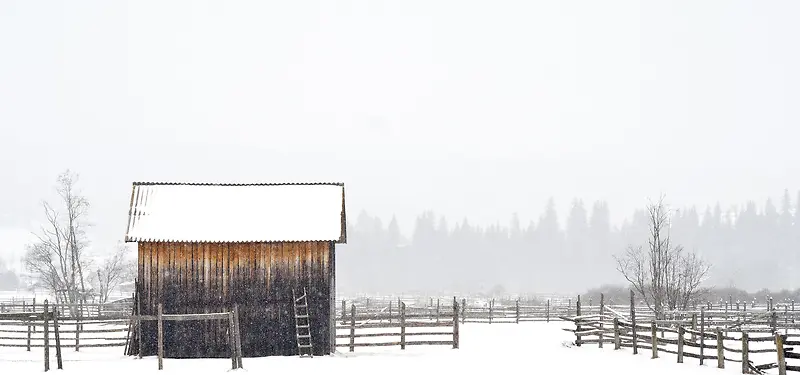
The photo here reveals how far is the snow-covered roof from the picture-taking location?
25.1 m

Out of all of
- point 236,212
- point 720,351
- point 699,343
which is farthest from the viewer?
point 699,343

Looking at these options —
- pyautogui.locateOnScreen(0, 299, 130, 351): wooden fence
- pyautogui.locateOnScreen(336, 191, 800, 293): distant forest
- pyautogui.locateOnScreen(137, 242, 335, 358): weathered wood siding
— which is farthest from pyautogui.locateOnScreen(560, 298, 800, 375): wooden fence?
pyautogui.locateOnScreen(336, 191, 800, 293): distant forest

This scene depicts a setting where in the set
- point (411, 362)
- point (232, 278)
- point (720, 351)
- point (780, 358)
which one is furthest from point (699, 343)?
point (232, 278)

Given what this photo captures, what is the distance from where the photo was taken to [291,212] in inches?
1033

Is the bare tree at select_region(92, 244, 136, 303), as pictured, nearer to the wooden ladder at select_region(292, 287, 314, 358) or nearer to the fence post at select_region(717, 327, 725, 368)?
the wooden ladder at select_region(292, 287, 314, 358)

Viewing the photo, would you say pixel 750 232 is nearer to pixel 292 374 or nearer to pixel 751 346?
pixel 751 346

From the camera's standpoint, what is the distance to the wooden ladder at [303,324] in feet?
81.0

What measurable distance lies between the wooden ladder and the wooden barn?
0.61 ft

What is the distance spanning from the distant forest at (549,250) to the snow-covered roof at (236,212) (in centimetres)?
10717

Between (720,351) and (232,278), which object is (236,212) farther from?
(720,351)

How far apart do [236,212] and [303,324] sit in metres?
4.22

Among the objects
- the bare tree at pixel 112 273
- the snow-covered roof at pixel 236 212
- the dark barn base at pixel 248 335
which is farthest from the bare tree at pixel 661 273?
the bare tree at pixel 112 273

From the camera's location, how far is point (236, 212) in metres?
26.3

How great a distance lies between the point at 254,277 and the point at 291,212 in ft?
8.06
